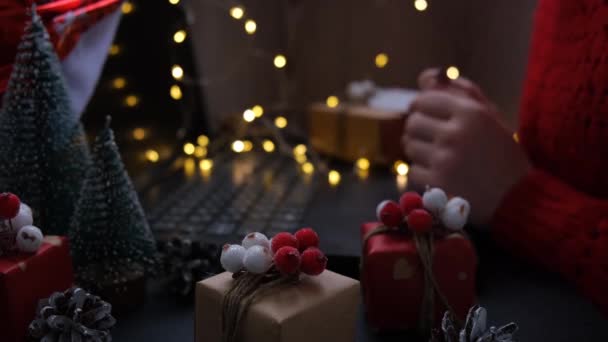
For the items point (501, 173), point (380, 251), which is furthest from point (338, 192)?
point (380, 251)

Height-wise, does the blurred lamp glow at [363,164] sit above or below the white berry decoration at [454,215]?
below

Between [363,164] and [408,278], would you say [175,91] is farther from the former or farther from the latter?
[408,278]

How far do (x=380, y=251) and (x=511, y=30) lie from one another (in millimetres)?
626

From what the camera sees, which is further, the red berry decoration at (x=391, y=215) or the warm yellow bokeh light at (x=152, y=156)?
the warm yellow bokeh light at (x=152, y=156)

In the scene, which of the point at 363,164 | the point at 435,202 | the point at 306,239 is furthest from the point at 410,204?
the point at 363,164

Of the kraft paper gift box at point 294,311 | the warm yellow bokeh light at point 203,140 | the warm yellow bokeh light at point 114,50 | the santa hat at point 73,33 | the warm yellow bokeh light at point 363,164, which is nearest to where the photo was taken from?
the kraft paper gift box at point 294,311

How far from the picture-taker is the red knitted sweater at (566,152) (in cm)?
61

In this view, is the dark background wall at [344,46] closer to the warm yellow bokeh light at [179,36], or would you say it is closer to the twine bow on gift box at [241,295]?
the warm yellow bokeh light at [179,36]

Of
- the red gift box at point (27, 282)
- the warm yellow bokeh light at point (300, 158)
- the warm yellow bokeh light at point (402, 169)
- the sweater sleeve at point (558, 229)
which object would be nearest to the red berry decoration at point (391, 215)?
the sweater sleeve at point (558, 229)

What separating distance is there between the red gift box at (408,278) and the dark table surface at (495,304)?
23 mm

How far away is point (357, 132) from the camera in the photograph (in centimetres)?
106

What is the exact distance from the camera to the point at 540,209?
2.28ft

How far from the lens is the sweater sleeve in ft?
1.99

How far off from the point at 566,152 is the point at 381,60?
23.8 inches
